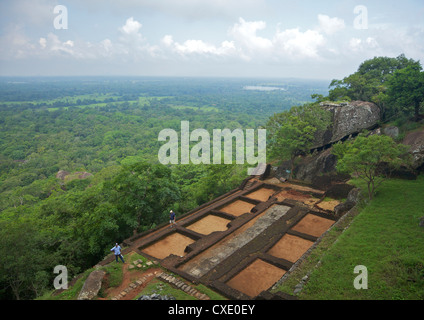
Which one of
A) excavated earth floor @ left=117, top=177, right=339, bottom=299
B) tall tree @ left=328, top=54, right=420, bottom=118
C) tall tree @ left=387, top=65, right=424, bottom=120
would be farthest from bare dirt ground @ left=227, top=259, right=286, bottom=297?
tall tree @ left=328, top=54, right=420, bottom=118

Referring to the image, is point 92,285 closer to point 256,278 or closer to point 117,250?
point 117,250

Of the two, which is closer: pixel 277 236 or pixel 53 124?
pixel 277 236

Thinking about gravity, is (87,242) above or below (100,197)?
below

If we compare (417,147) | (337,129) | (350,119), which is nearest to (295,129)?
(337,129)

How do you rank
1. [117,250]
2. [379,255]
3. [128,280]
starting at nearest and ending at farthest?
[379,255] < [128,280] < [117,250]

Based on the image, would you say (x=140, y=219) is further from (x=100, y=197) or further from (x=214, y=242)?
(x=214, y=242)
